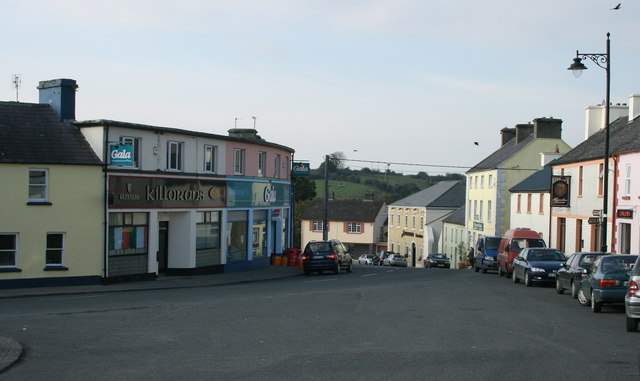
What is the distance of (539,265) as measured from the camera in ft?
91.3

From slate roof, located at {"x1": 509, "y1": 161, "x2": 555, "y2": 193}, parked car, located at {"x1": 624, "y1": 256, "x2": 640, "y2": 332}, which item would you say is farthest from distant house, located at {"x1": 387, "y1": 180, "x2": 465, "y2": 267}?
parked car, located at {"x1": 624, "y1": 256, "x2": 640, "y2": 332}

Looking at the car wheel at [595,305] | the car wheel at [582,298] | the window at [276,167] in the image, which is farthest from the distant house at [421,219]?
the car wheel at [595,305]

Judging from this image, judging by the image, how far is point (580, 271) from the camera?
71.4ft

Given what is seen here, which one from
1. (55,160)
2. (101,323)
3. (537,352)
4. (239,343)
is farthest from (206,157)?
(537,352)

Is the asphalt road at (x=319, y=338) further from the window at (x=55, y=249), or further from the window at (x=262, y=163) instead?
the window at (x=262, y=163)

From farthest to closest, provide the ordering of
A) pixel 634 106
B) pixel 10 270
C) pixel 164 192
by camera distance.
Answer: pixel 634 106 → pixel 164 192 → pixel 10 270

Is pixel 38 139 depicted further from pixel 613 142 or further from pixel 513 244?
pixel 613 142

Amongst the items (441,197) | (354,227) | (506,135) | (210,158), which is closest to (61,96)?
(210,158)

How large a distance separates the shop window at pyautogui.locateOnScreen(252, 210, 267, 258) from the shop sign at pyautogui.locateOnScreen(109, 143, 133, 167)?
11.7 m

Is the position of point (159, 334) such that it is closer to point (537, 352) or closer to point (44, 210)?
point (537, 352)

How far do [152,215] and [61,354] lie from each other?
63.4ft

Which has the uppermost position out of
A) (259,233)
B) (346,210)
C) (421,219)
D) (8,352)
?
(8,352)

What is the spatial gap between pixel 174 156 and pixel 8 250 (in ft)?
27.4

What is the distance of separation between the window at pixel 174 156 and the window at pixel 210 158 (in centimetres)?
175
